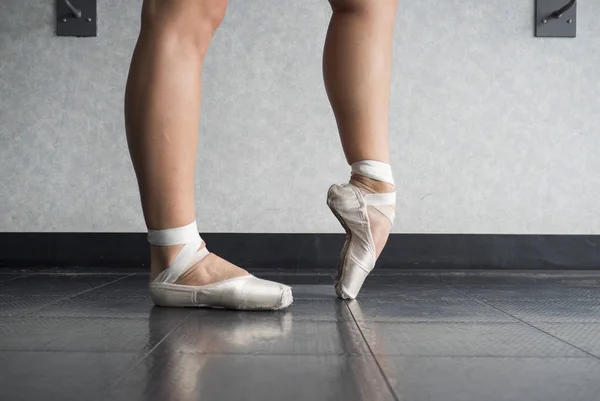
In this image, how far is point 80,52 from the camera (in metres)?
2.05

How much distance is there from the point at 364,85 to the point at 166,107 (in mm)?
370

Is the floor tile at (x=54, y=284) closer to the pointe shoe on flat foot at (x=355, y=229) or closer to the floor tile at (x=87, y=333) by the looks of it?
the floor tile at (x=87, y=333)

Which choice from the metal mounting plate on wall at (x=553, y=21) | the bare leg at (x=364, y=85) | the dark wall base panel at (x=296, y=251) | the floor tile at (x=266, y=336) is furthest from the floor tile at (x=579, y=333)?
the metal mounting plate on wall at (x=553, y=21)

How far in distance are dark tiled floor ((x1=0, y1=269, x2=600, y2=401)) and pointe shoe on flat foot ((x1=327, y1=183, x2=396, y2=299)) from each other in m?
0.04

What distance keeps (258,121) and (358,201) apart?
96 cm

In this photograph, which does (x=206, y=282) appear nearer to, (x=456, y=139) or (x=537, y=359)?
(x=537, y=359)

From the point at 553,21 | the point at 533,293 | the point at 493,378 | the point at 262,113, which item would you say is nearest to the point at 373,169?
the point at 533,293

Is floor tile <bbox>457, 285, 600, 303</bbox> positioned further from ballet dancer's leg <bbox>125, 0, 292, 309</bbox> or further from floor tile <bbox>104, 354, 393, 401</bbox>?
floor tile <bbox>104, 354, 393, 401</bbox>

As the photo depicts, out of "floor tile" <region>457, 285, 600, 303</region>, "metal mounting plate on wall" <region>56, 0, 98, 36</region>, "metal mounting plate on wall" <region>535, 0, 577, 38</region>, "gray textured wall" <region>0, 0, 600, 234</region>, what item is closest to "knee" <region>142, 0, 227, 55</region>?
"floor tile" <region>457, 285, 600, 303</region>

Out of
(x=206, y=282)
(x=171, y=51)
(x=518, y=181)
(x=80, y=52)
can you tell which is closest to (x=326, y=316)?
(x=206, y=282)

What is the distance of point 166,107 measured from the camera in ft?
3.28

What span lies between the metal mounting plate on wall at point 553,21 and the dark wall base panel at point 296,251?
2.18 ft

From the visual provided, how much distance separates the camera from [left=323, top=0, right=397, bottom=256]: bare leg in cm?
117

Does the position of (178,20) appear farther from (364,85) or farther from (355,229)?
(355,229)
